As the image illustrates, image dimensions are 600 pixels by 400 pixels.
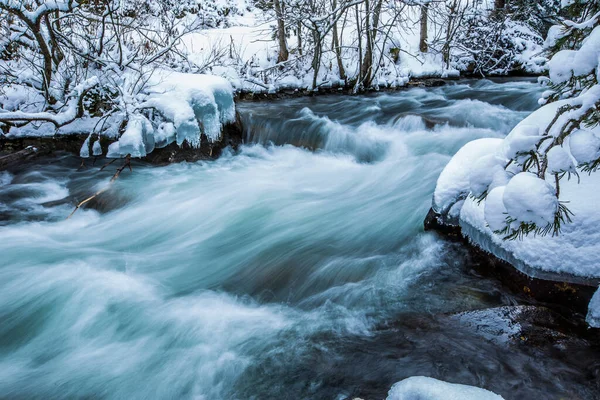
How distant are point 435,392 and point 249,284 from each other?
2.02 meters

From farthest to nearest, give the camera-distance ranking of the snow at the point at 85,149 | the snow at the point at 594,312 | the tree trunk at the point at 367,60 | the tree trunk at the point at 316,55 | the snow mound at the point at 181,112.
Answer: the tree trunk at the point at 367,60, the tree trunk at the point at 316,55, the snow at the point at 85,149, the snow mound at the point at 181,112, the snow at the point at 594,312

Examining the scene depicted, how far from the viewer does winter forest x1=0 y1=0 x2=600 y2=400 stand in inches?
85.4

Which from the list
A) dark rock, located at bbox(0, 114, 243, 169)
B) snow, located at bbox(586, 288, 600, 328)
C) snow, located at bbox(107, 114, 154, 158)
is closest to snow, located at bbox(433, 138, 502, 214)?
snow, located at bbox(586, 288, 600, 328)

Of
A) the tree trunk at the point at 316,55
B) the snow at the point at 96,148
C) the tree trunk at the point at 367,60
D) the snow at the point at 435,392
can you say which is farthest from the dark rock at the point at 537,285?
the tree trunk at the point at 367,60

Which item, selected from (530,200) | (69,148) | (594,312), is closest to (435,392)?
(530,200)

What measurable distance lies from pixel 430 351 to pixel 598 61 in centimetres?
169

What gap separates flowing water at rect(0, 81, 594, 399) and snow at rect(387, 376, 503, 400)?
0.45 m

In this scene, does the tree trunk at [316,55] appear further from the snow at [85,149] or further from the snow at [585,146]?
the snow at [585,146]

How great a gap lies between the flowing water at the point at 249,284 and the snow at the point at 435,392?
1.46 feet

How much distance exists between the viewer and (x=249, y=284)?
11.3 feet

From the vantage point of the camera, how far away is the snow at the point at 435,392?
64.8 inches

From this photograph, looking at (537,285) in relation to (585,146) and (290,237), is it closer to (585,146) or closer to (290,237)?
(585,146)

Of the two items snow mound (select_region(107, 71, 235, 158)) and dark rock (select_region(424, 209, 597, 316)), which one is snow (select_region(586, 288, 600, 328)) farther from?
snow mound (select_region(107, 71, 235, 158))

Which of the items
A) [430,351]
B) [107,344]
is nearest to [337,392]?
[430,351]
